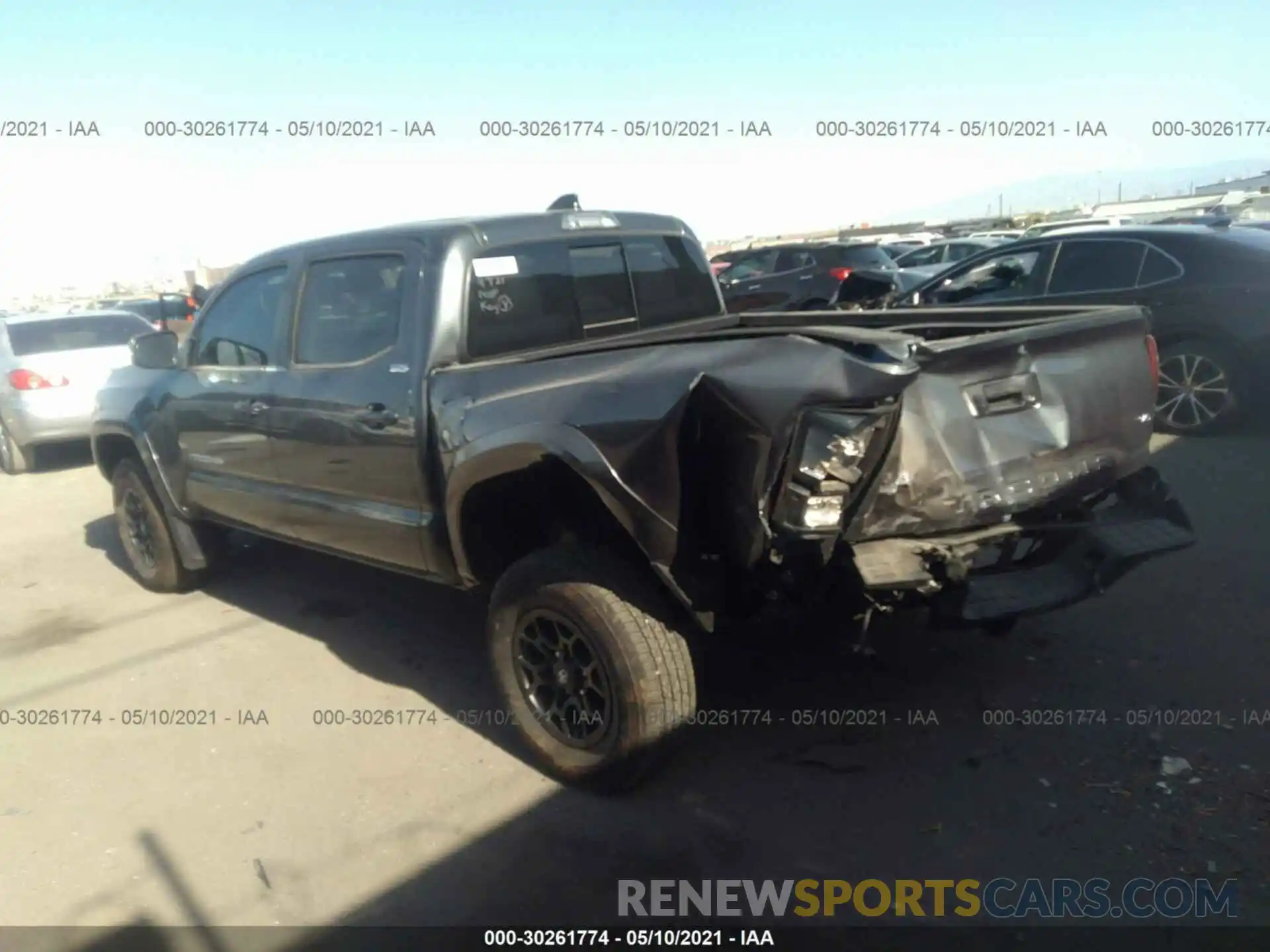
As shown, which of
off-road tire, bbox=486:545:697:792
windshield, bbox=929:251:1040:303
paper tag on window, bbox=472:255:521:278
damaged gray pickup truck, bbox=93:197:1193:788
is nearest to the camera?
damaged gray pickup truck, bbox=93:197:1193:788

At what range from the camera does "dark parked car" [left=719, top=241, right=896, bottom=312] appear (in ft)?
47.2

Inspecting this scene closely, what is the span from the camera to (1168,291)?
7.19 m

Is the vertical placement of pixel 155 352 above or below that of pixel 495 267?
below

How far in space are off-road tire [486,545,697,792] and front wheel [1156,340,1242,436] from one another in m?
5.50

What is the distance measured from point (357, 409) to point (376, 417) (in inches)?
5.2

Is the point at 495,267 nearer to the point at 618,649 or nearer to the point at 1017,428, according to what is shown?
the point at 618,649

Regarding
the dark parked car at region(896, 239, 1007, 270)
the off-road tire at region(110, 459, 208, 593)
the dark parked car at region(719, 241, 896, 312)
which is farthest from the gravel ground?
A: the dark parked car at region(896, 239, 1007, 270)

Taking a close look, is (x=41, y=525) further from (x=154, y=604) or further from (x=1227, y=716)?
(x=1227, y=716)

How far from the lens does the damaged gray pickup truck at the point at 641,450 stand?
2795 millimetres

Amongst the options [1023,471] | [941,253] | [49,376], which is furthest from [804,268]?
[1023,471]

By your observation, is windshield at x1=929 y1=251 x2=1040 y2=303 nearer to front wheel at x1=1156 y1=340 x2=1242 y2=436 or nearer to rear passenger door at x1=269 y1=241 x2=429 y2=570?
front wheel at x1=1156 y1=340 x2=1242 y2=436

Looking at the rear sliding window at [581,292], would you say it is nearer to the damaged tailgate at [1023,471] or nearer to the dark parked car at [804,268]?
the damaged tailgate at [1023,471]

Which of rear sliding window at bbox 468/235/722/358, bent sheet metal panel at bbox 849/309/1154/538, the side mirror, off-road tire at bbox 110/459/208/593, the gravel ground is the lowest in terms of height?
the gravel ground

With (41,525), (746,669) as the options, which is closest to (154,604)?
(41,525)
